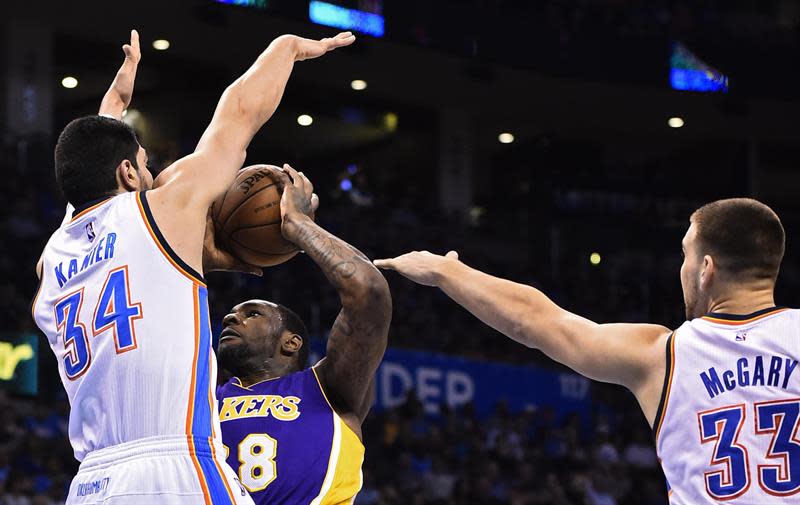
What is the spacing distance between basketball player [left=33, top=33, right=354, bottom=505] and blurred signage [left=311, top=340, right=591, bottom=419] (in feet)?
33.8

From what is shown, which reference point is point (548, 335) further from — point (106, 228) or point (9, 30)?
point (9, 30)

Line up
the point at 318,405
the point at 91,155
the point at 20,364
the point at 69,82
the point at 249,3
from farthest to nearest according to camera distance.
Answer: the point at 69,82 → the point at 249,3 → the point at 20,364 → the point at 318,405 → the point at 91,155

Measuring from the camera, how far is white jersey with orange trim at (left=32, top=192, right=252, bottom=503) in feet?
10.2

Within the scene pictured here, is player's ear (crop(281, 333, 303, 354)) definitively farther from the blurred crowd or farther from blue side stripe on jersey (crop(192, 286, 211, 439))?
the blurred crowd

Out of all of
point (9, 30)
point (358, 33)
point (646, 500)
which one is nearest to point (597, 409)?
point (646, 500)

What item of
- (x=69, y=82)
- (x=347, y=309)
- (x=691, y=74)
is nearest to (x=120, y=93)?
(x=347, y=309)

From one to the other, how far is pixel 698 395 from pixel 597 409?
45.8 ft

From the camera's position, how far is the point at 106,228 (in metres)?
3.23

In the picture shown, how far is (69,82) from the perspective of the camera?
61.5 feet

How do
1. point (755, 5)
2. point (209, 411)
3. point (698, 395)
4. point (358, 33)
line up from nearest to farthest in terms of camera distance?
point (698, 395)
point (209, 411)
point (358, 33)
point (755, 5)

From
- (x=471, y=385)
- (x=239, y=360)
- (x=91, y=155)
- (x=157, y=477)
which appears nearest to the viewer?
(x=157, y=477)

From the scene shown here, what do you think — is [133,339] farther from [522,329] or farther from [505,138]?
[505,138]

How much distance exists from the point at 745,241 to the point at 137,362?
5.45 ft

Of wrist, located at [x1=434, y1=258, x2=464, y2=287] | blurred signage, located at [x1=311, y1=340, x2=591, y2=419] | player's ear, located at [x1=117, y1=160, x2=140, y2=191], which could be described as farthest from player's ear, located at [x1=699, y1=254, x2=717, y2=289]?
blurred signage, located at [x1=311, y1=340, x2=591, y2=419]
